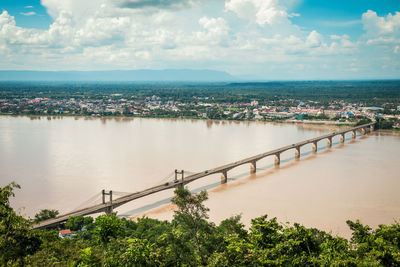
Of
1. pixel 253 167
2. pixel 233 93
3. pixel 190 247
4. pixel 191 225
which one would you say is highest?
pixel 233 93

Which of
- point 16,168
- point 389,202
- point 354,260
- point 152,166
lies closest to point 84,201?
point 152,166

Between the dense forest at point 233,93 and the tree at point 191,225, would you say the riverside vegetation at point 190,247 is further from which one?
the dense forest at point 233,93

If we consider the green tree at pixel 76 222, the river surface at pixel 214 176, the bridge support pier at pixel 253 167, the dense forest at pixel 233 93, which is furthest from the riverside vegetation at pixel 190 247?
the dense forest at pixel 233 93

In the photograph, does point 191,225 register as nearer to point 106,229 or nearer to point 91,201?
point 106,229

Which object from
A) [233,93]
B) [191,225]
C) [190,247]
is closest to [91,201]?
[191,225]

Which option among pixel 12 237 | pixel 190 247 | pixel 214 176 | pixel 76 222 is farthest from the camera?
pixel 214 176

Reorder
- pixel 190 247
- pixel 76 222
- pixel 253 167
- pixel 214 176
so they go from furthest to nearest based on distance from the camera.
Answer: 1. pixel 253 167
2. pixel 214 176
3. pixel 76 222
4. pixel 190 247

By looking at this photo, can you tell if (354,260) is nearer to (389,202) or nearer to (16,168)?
(389,202)
